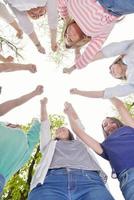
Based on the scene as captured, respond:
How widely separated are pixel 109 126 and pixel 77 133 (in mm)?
479

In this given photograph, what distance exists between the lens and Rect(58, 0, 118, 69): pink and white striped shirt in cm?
524

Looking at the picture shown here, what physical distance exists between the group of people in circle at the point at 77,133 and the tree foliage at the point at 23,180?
3796mm

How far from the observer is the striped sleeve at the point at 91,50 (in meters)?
5.68

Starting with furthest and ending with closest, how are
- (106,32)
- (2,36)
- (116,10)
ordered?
(2,36), (106,32), (116,10)

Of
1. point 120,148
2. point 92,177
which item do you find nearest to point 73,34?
point 120,148

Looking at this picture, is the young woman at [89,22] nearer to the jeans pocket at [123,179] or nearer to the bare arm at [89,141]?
the bare arm at [89,141]

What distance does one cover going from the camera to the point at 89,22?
5.40 m

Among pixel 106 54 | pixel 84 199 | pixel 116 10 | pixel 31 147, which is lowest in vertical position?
pixel 84 199

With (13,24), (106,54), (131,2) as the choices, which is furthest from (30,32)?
(131,2)

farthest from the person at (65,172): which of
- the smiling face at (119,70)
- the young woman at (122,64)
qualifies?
the smiling face at (119,70)

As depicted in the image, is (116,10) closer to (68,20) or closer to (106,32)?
(106,32)

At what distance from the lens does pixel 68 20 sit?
585cm

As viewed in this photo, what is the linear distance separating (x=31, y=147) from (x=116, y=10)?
2.17 meters

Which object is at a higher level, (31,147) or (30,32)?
(30,32)
